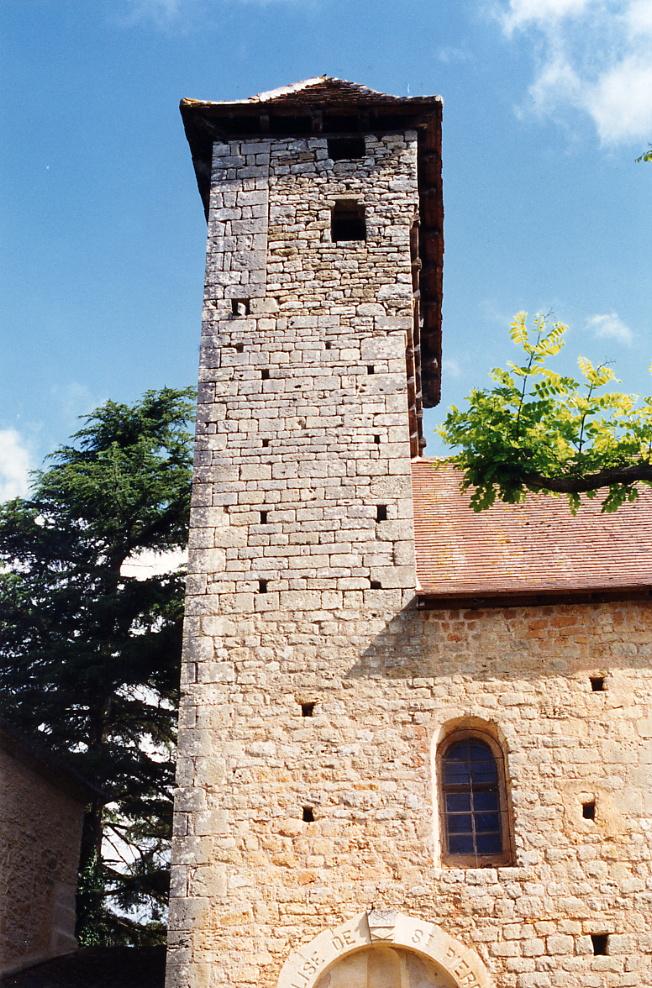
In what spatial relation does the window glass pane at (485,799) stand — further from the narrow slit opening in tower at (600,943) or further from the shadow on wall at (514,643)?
the narrow slit opening in tower at (600,943)

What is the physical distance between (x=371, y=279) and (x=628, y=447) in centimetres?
479

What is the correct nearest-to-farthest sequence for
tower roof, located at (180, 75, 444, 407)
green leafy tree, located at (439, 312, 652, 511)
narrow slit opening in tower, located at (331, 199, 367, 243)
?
1. green leafy tree, located at (439, 312, 652, 511)
2. narrow slit opening in tower, located at (331, 199, 367, 243)
3. tower roof, located at (180, 75, 444, 407)

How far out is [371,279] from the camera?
11.6 m

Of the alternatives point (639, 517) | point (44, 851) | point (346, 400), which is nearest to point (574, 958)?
point (639, 517)

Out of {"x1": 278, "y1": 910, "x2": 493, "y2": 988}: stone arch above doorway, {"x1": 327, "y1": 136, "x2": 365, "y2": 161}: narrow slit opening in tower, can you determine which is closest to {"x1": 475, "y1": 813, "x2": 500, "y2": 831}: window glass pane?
{"x1": 278, "y1": 910, "x2": 493, "y2": 988}: stone arch above doorway

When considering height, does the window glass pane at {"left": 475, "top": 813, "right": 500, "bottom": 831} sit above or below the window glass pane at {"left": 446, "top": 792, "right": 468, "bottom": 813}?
below

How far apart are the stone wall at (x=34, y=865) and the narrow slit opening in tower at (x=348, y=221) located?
7506 mm

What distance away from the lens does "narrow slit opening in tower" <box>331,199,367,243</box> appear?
12305mm

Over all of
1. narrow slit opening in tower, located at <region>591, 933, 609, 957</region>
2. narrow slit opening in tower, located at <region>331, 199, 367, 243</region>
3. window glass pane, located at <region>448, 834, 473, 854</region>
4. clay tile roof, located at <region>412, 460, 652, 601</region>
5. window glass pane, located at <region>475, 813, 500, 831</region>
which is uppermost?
narrow slit opening in tower, located at <region>331, 199, 367, 243</region>

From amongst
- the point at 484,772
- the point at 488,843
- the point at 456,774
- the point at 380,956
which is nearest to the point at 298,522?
the point at 456,774

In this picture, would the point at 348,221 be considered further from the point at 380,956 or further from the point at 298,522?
the point at 380,956

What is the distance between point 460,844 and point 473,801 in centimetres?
39

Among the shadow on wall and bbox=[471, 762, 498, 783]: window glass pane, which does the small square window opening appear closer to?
bbox=[471, 762, 498, 783]: window glass pane

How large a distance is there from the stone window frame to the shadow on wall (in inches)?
20.8
